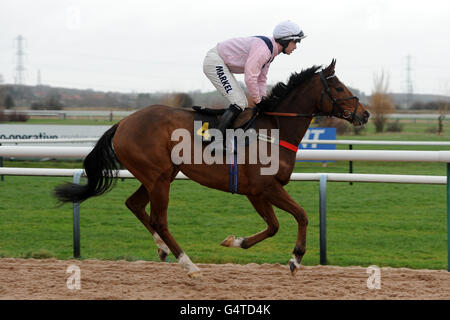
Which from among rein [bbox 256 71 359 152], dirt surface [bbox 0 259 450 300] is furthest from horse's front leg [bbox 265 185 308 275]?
rein [bbox 256 71 359 152]

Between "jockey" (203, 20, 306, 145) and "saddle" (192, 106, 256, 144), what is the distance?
44mm

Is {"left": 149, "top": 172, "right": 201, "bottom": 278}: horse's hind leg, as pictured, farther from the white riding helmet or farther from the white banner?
the white banner

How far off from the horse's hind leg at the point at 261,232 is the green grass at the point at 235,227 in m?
0.76

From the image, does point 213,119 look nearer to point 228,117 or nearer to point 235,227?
point 228,117

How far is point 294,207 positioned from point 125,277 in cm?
121

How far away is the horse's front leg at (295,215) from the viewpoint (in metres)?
4.11

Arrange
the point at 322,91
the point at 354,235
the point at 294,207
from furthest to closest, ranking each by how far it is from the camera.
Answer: the point at 354,235 → the point at 322,91 → the point at 294,207

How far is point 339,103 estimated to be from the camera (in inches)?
171

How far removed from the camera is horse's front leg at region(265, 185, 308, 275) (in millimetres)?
4105

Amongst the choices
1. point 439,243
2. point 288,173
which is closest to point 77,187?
point 288,173

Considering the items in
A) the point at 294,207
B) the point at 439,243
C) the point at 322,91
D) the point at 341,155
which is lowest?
the point at 439,243

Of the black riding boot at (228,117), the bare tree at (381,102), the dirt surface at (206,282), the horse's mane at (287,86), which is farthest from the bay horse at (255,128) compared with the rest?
the bare tree at (381,102)

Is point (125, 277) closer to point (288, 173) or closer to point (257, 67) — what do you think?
point (288, 173)
